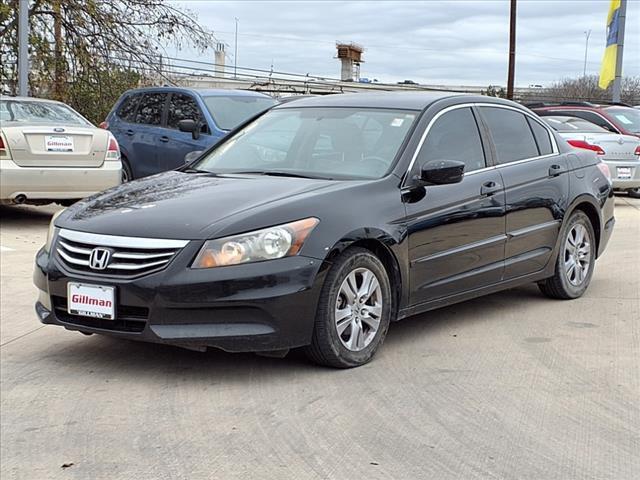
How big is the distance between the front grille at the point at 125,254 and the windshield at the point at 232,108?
7.41m

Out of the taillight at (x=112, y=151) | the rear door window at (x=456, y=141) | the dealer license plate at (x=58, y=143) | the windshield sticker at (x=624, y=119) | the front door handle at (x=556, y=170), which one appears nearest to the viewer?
the rear door window at (x=456, y=141)

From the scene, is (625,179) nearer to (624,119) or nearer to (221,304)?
(624,119)

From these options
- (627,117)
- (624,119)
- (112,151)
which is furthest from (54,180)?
(627,117)

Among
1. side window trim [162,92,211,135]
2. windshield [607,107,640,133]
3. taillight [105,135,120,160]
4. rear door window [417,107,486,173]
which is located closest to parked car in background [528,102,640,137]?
windshield [607,107,640,133]

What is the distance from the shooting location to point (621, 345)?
18.9 ft

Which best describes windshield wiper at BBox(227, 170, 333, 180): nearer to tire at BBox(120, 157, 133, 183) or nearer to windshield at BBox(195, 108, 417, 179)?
windshield at BBox(195, 108, 417, 179)

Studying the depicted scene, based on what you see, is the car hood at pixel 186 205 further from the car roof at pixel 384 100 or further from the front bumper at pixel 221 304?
the car roof at pixel 384 100

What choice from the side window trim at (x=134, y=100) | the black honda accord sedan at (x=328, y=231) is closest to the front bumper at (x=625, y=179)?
the side window trim at (x=134, y=100)

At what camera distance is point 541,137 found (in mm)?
7027

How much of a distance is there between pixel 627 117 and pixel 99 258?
13709mm

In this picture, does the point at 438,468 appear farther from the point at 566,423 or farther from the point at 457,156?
the point at 457,156

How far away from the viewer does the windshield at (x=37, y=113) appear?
10.6 meters

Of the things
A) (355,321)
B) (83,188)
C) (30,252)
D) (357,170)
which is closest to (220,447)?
(355,321)

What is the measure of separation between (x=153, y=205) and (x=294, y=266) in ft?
3.12
